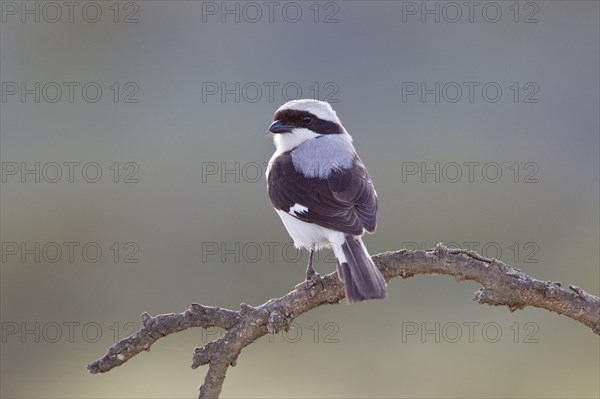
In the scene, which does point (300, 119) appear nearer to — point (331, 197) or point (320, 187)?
point (320, 187)

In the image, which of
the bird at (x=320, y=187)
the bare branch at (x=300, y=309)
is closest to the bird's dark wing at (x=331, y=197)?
the bird at (x=320, y=187)

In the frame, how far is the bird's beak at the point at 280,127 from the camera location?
15.0ft

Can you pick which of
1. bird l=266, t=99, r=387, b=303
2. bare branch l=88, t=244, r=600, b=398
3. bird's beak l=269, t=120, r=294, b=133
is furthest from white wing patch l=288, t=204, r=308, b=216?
bare branch l=88, t=244, r=600, b=398

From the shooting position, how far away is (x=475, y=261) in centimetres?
303

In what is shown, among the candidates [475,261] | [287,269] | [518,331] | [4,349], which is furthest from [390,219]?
[475,261]

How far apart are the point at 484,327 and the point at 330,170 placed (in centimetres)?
591

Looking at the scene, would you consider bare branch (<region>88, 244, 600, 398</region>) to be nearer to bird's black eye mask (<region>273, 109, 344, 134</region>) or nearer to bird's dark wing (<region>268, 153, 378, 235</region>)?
bird's dark wing (<region>268, 153, 378, 235</region>)

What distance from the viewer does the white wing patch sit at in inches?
162

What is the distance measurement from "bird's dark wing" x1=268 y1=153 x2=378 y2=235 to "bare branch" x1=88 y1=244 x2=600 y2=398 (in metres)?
0.79

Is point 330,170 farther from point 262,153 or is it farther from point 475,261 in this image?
point 262,153

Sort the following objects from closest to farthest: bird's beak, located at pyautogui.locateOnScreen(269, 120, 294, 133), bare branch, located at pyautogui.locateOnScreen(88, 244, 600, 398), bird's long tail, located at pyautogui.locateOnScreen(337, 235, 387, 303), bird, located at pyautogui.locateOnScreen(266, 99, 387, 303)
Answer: bare branch, located at pyautogui.locateOnScreen(88, 244, 600, 398)
bird's long tail, located at pyautogui.locateOnScreen(337, 235, 387, 303)
bird, located at pyautogui.locateOnScreen(266, 99, 387, 303)
bird's beak, located at pyautogui.locateOnScreen(269, 120, 294, 133)

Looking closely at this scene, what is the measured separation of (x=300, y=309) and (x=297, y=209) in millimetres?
1088

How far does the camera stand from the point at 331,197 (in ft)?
13.5

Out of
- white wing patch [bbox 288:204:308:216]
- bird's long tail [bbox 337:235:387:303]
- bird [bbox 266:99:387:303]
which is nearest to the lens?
bird's long tail [bbox 337:235:387:303]
